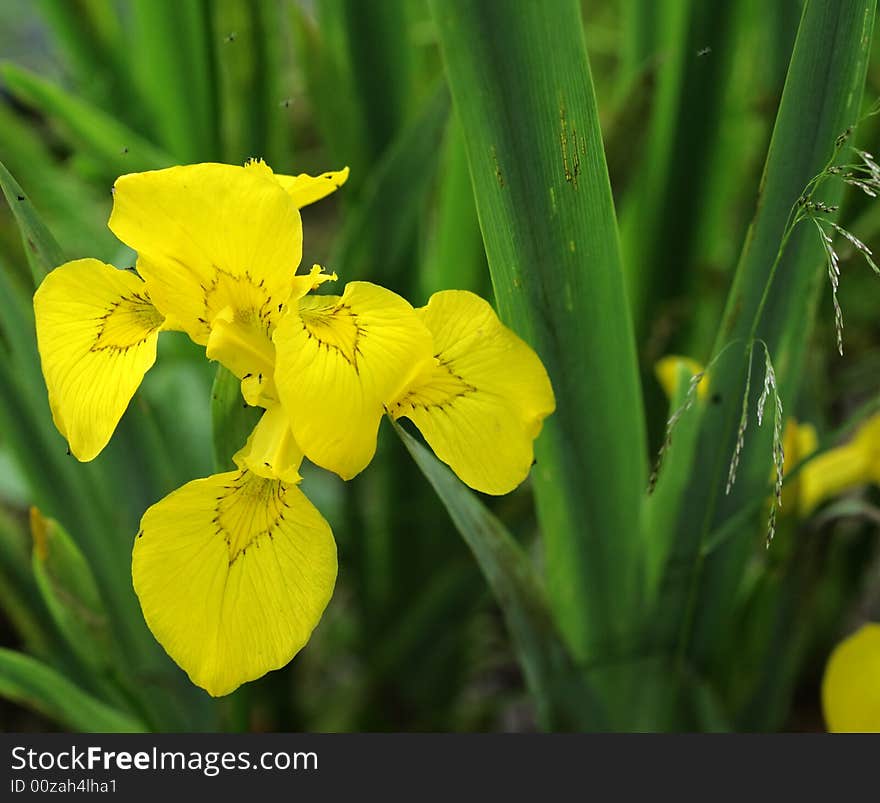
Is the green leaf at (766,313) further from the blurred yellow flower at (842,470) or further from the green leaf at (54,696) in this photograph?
the green leaf at (54,696)

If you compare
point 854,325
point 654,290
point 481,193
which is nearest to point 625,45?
point 654,290

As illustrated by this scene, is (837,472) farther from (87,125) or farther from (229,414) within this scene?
(87,125)

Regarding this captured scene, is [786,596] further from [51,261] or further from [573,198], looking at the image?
[51,261]

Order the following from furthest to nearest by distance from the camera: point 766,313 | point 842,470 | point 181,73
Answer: point 181,73 < point 842,470 < point 766,313

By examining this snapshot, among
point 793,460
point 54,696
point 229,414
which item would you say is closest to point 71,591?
point 54,696

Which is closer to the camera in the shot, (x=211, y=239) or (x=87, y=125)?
(x=211, y=239)

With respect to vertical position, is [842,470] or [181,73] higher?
[181,73]

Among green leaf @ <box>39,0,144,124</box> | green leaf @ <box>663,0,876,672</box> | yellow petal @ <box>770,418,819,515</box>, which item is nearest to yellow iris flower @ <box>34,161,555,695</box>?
green leaf @ <box>663,0,876,672</box>
